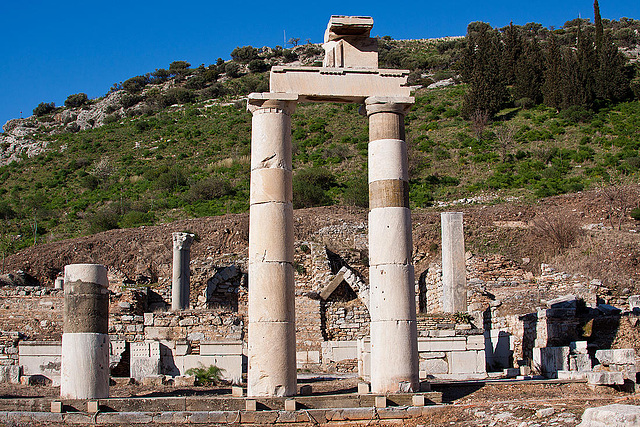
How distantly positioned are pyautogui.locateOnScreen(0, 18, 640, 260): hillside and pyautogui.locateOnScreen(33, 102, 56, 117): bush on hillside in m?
6.20

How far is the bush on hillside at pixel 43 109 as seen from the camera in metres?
86.2

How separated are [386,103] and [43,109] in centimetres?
8253

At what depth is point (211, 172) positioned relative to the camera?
52688 millimetres

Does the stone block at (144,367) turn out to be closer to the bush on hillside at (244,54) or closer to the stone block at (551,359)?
the stone block at (551,359)

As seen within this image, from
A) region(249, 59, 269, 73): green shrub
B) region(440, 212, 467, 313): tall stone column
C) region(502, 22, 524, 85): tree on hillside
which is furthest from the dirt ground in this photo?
region(249, 59, 269, 73): green shrub

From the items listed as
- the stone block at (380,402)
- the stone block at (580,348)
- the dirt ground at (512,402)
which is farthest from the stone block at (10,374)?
the stone block at (580,348)

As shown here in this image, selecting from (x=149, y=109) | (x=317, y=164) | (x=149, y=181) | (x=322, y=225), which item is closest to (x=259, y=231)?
(x=322, y=225)

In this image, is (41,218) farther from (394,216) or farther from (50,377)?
(394,216)

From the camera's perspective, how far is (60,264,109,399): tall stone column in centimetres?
1295


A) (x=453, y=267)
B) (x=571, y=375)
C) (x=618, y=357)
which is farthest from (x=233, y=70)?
(x=618, y=357)

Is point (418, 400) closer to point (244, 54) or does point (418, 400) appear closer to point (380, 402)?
point (380, 402)

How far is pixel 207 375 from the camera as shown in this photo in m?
17.7

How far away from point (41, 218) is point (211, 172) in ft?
41.1

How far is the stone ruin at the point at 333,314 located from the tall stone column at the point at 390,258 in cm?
2
